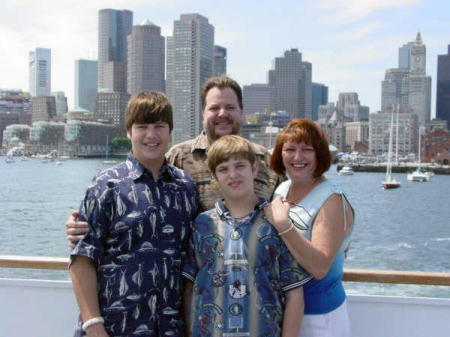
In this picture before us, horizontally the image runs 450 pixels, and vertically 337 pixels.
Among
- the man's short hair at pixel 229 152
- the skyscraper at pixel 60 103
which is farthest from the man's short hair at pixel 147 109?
the skyscraper at pixel 60 103

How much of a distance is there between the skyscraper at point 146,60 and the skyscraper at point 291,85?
159ft

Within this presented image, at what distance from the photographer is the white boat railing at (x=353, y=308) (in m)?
3.07

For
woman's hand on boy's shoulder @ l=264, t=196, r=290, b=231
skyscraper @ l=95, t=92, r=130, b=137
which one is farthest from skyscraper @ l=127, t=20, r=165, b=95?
woman's hand on boy's shoulder @ l=264, t=196, r=290, b=231

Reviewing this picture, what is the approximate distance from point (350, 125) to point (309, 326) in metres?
173

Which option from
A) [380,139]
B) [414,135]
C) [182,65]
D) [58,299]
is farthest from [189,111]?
[58,299]

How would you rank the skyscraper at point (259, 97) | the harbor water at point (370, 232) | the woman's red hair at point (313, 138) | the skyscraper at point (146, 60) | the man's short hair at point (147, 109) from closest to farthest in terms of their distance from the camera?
the man's short hair at point (147, 109) → the woman's red hair at point (313, 138) → the harbor water at point (370, 232) → the skyscraper at point (146, 60) → the skyscraper at point (259, 97)

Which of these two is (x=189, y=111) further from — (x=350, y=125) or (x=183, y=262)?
(x=183, y=262)

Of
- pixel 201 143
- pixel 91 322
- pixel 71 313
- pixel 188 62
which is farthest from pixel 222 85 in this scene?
pixel 188 62

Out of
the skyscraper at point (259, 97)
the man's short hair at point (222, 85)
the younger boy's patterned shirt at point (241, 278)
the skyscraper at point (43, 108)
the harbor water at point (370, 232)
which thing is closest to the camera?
the younger boy's patterned shirt at point (241, 278)

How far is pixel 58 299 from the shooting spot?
3264 millimetres

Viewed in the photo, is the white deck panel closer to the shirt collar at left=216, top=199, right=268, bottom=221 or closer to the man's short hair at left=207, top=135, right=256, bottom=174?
the shirt collar at left=216, top=199, right=268, bottom=221

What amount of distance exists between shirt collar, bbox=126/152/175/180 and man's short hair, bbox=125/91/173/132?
15 cm

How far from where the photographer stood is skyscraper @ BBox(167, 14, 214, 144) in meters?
126

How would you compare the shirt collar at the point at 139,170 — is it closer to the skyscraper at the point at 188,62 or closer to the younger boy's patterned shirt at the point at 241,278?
the younger boy's patterned shirt at the point at 241,278
